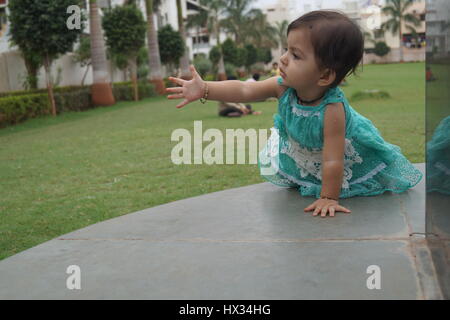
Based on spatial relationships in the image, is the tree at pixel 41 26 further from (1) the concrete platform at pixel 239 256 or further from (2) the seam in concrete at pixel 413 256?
(2) the seam in concrete at pixel 413 256

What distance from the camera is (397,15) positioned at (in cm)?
6359

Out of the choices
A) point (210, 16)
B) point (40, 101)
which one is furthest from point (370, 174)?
point (210, 16)

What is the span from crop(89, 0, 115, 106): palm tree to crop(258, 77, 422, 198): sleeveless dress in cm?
1479

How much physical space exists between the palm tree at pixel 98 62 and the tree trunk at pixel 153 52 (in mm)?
5252

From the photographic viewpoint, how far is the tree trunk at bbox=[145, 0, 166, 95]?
74.1ft

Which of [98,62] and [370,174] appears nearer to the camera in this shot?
[370,174]

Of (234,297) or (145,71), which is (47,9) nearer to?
(234,297)

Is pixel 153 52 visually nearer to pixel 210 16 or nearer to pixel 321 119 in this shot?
pixel 321 119

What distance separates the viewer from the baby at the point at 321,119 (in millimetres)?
2074

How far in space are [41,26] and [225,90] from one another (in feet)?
40.8

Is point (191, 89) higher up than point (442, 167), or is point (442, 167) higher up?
point (191, 89)

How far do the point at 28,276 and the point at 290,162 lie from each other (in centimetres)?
147

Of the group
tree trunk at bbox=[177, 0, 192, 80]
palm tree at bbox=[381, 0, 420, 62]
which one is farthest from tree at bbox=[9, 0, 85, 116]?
palm tree at bbox=[381, 0, 420, 62]

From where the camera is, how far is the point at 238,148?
690cm
